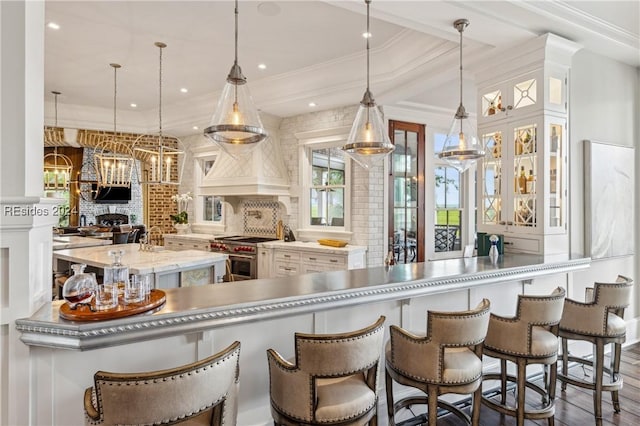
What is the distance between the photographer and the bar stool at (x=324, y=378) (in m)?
1.66

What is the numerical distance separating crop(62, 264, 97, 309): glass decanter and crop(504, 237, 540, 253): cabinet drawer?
3.35 m

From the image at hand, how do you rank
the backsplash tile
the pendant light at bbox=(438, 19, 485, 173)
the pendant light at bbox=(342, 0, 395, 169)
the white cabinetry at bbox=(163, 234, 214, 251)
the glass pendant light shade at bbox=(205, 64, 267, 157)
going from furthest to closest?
the white cabinetry at bbox=(163, 234, 214, 251) → the backsplash tile → the pendant light at bbox=(438, 19, 485, 173) → the pendant light at bbox=(342, 0, 395, 169) → the glass pendant light shade at bbox=(205, 64, 267, 157)

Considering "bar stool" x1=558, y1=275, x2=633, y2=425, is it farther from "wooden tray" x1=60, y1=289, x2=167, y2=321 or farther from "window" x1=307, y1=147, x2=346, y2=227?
"window" x1=307, y1=147, x2=346, y2=227

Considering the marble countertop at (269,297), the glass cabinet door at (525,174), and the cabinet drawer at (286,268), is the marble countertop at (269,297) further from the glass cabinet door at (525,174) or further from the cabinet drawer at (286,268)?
the cabinet drawer at (286,268)

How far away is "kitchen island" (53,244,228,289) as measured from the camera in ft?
12.1

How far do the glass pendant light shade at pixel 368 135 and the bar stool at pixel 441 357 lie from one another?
1240 mm

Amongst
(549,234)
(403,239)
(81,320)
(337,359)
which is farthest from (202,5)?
(403,239)

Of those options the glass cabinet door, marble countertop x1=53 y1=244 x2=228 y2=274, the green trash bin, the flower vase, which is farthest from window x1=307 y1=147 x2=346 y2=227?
the flower vase

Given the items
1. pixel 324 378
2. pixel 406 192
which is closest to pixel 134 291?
pixel 324 378

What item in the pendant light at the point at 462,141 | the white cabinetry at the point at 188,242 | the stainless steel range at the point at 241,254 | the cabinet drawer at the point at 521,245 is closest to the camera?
the pendant light at the point at 462,141

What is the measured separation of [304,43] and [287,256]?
2.87 m

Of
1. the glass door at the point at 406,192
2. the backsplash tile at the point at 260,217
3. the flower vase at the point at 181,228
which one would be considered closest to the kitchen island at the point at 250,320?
the glass door at the point at 406,192

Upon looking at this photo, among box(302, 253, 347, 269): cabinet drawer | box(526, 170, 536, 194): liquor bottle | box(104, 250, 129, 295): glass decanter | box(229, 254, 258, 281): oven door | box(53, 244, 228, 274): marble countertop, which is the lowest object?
box(229, 254, 258, 281): oven door

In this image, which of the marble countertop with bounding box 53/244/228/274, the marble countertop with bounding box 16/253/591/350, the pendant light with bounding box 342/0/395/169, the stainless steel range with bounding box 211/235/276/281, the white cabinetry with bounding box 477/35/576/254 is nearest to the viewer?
the marble countertop with bounding box 16/253/591/350
